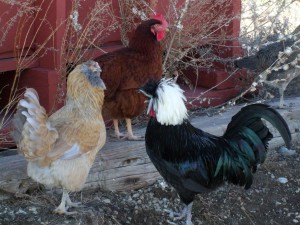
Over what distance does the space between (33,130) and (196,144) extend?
4.44 ft

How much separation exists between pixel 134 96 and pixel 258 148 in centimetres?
139

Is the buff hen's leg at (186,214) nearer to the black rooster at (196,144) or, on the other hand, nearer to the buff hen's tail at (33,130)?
the black rooster at (196,144)

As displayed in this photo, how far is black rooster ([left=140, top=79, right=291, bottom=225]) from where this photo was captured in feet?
14.1

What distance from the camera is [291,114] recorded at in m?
6.57

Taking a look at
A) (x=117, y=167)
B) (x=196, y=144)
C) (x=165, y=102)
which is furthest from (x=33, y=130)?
(x=117, y=167)

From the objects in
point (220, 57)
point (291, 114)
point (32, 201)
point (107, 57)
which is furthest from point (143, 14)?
point (32, 201)

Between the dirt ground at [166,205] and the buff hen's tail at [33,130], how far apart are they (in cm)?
75

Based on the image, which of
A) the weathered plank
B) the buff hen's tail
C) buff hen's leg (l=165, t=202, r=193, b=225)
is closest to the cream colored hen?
the buff hen's tail

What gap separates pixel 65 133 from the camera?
404 centimetres

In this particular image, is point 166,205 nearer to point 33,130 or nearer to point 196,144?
point 196,144

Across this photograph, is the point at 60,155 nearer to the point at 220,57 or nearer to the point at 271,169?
the point at 271,169

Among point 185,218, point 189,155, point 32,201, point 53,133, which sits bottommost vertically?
point 185,218

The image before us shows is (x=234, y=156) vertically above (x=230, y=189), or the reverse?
(x=234, y=156)

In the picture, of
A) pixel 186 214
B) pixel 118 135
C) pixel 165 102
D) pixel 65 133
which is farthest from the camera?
pixel 118 135
